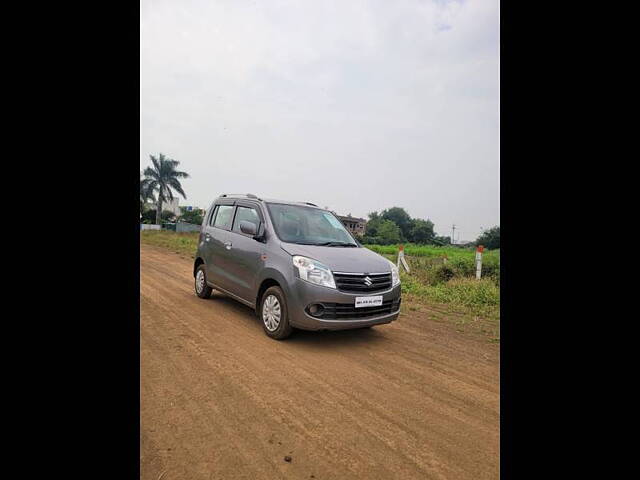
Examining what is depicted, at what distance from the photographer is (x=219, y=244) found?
5383mm

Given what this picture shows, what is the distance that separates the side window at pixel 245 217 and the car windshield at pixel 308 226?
0.24 meters

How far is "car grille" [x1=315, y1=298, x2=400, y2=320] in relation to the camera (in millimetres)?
3799

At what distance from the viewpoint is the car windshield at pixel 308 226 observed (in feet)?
15.0

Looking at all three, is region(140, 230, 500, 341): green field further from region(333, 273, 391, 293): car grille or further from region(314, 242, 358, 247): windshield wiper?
region(314, 242, 358, 247): windshield wiper

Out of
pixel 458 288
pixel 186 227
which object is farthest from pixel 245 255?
pixel 186 227

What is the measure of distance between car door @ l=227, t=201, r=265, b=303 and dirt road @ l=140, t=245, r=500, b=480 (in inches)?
21.0

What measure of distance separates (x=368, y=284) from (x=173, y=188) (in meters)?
38.0

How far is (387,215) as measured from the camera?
7394 centimetres

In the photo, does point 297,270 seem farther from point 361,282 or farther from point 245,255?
point 245,255

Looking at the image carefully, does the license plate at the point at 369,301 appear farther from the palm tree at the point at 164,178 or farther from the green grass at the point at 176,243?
the palm tree at the point at 164,178

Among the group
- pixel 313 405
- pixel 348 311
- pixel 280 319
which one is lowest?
pixel 313 405

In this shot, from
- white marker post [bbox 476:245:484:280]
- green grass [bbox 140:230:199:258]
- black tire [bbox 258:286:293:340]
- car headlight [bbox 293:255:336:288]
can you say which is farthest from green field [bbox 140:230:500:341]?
green grass [bbox 140:230:199:258]

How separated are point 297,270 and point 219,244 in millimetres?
1980
